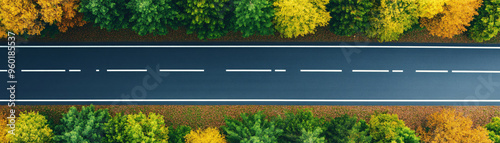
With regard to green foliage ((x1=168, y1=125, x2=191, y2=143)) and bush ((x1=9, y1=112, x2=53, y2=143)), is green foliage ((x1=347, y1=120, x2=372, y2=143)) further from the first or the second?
bush ((x1=9, y1=112, x2=53, y2=143))

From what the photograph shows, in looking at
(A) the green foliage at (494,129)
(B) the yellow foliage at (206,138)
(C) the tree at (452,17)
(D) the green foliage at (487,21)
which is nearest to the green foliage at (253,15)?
(B) the yellow foliage at (206,138)

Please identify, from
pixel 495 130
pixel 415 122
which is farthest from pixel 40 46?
pixel 495 130

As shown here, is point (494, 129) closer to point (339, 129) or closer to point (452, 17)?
point (452, 17)

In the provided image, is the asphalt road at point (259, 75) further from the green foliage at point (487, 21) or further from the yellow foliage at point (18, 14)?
the yellow foliage at point (18, 14)

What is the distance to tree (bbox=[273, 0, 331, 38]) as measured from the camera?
25.1 meters

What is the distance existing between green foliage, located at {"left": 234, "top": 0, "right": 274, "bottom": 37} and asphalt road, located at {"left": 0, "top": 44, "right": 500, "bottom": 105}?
4.86 meters

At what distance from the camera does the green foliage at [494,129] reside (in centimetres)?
2817

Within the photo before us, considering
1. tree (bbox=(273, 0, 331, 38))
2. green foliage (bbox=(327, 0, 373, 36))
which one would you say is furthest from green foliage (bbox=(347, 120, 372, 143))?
tree (bbox=(273, 0, 331, 38))

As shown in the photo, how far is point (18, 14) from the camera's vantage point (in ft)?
81.4

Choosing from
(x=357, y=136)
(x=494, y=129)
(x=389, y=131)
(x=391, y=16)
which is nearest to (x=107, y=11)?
(x=357, y=136)

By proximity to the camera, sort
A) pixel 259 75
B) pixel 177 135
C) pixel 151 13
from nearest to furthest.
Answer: pixel 151 13, pixel 177 135, pixel 259 75

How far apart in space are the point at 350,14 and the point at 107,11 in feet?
56.1

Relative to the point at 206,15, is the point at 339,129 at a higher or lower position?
lower

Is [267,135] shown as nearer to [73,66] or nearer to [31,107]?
[73,66]
